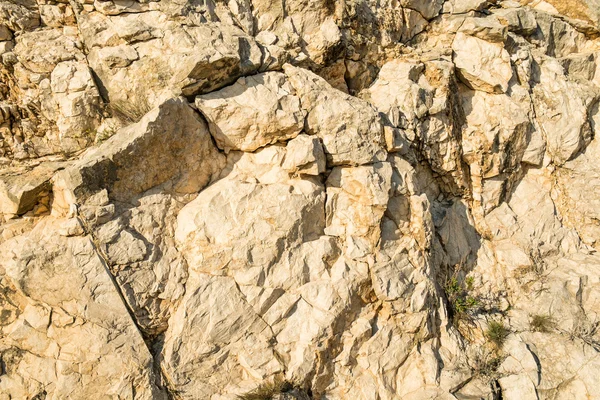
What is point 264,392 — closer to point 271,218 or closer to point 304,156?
point 271,218

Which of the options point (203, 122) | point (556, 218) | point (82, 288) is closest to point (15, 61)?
point (203, 122)

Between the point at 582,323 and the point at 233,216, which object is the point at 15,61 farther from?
the point at 582,323

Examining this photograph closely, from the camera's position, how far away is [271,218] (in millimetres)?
6492

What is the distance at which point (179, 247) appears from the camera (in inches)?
247

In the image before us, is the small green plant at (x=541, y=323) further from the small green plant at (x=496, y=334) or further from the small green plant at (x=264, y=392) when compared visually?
the small green plant at (x=264, y=392)

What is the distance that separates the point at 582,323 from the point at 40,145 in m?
11.2

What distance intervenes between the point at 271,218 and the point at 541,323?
5.95 meters

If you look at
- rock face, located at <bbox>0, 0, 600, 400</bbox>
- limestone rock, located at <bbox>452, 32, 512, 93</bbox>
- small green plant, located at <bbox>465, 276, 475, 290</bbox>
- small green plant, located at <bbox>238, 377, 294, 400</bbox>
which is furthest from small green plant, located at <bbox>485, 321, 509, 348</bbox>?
limestone rock, located at <bbox>452, 32, 512, 93</bbox>

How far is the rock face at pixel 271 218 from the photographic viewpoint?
5.66m

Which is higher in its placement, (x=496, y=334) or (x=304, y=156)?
(x=304, y=156)

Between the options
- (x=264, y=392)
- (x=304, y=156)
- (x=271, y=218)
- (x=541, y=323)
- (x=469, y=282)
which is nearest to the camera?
(x=264, y=392)

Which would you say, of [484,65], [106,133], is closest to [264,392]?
[106,133]

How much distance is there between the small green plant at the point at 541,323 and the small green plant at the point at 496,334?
2.46 ft

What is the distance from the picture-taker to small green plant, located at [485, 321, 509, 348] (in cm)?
742
